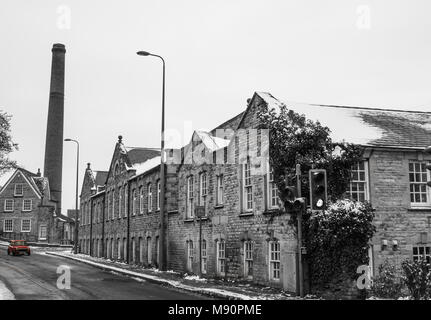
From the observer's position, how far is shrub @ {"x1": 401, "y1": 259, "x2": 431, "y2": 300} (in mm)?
13961

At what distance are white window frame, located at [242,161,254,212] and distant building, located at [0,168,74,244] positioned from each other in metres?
58.1

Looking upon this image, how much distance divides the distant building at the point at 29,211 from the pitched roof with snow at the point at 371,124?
197 feet

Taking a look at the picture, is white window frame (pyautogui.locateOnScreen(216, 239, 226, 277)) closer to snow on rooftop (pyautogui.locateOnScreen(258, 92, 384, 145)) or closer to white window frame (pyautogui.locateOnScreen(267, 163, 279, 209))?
white window frame (pyautogui.locateOnScreen(267, 163, 279, 209))

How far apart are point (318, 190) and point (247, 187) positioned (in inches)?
340

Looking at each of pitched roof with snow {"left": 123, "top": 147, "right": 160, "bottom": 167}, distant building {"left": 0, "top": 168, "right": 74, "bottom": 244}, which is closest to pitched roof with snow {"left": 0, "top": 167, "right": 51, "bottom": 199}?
distant building {"left": 0, "top": 168, "right": 74, "bottom": 244}

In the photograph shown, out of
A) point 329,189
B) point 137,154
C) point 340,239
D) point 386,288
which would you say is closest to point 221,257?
point 329,189

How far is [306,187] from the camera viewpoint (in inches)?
705

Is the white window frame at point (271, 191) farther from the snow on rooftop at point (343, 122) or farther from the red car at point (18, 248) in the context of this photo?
the red car at point (18, 248)

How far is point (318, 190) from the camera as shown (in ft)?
45.2

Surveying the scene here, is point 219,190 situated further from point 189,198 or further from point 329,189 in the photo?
point 329,189

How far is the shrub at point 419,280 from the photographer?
14.0m
